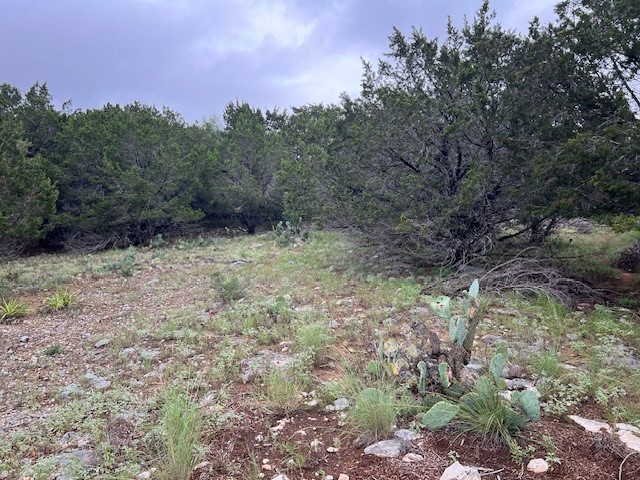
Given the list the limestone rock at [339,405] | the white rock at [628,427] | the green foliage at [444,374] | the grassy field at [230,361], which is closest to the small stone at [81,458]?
the grassy field at [230,361]

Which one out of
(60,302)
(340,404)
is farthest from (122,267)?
(340,404)

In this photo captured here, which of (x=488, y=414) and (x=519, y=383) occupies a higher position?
(x=488, y=414)

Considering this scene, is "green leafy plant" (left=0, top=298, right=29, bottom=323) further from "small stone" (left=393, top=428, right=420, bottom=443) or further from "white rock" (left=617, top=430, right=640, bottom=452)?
"white rock" (left=617, top=430, right=640, bottom=452)

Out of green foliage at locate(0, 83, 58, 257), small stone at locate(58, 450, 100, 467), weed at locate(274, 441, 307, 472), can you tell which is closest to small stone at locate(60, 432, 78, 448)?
small stone at locate(58, 450, 100, 467)

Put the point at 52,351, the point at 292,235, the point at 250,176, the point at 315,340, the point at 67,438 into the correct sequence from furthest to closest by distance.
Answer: the point at 250,176, the point at 292,235, the point at 52,351, the point at 315,340, the point at 67,438

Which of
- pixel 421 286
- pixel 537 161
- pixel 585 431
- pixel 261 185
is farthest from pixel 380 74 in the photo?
pixel 261 185

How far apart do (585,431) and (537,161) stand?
421 centimetres

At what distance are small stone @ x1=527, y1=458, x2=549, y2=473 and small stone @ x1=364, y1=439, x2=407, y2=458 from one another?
A: 2.10 feet

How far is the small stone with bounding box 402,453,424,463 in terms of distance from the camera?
2352mm

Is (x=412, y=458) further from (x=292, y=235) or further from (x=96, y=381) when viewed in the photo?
(x=292, y=235)

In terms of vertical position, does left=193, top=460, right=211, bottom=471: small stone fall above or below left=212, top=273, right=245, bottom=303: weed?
below

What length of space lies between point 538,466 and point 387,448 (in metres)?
0.77

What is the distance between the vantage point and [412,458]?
237 centimetres

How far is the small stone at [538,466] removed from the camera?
2205 mm
